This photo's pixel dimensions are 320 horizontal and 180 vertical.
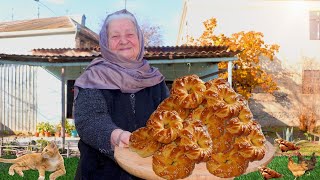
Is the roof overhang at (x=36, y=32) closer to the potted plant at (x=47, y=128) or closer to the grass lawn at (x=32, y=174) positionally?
the potted plant at (x=47, y=128)

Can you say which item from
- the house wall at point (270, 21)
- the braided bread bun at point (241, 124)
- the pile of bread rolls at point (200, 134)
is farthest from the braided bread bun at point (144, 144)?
the house wall at point (270, 21)

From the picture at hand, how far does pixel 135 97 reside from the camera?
2426mm

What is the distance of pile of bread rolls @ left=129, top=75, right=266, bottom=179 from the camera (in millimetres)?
1741

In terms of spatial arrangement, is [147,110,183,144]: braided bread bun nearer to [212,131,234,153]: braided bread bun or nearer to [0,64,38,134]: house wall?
[212,131,234,153]: braided bread bun

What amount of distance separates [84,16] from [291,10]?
9.35 meters

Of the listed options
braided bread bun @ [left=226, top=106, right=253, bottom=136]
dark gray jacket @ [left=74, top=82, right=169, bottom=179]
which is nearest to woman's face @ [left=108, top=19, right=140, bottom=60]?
dark gray jacket @ [left=74, top=82, right=169, bottom=179]

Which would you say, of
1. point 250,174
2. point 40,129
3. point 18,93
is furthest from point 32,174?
point 18,93

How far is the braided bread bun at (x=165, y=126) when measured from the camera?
1756 millimetres

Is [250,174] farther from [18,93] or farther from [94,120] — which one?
[18,93]

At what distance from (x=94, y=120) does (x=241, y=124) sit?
0.71 m

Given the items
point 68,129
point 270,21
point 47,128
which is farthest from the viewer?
point 270,21

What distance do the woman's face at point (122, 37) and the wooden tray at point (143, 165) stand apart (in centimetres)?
65

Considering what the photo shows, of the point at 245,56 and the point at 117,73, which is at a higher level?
the point at 245,56

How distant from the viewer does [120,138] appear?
202 centimetres
